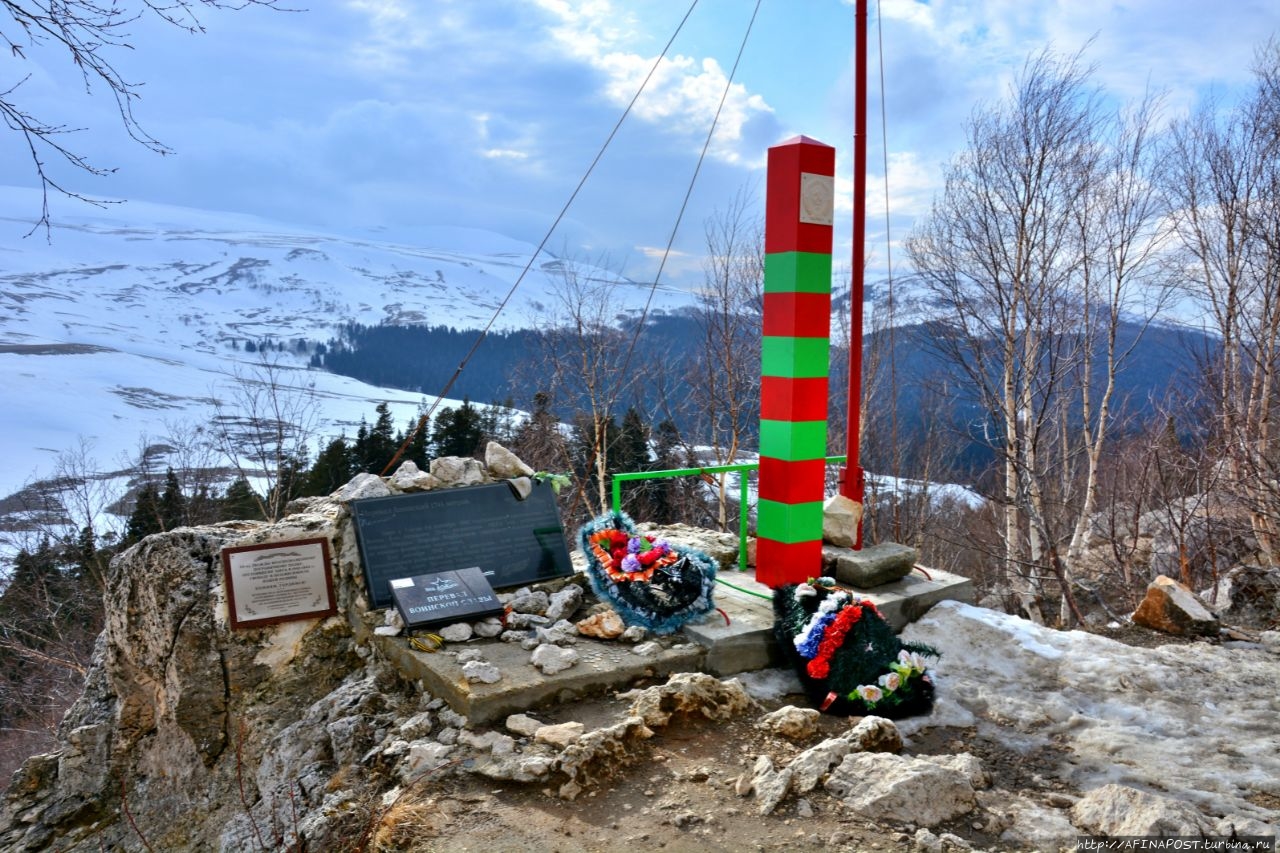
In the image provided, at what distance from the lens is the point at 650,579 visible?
509 cm

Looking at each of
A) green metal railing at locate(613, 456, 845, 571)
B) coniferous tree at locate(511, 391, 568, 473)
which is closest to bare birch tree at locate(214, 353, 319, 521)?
coniferous tree at locate(511, 391, 568, 473)

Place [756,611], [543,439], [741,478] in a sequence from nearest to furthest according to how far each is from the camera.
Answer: [756,611], [741,478], [543,439]

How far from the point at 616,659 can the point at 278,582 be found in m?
2.34

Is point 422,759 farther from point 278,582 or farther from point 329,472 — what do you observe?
point 329,472

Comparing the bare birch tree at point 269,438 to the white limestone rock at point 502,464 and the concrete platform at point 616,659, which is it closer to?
the white limestone rock at point 502,464

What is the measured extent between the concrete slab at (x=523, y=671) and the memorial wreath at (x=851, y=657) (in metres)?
0.61

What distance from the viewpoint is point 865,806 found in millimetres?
3156

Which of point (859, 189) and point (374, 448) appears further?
point (374, 448)

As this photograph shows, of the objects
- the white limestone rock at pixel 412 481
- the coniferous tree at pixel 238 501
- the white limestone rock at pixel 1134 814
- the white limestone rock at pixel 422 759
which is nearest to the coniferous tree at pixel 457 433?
the coniferous tree at pixel 238 501

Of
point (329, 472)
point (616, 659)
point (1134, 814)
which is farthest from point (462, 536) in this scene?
point (329, 472)

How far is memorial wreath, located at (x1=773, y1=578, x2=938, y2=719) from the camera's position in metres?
4.36

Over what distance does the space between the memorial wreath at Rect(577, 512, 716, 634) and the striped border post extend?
0.65 metres

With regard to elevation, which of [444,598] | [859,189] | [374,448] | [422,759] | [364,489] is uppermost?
[859,189]

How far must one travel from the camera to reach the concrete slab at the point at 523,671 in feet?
13.1
